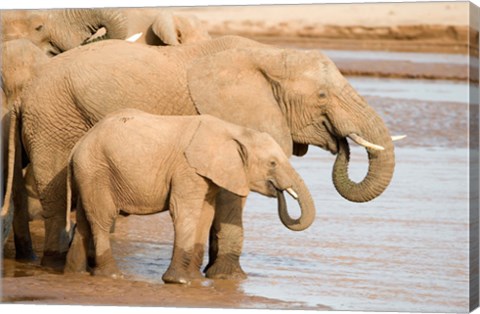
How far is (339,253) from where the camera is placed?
11.8 metres

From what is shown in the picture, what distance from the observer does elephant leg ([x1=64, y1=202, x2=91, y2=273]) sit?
10.8m

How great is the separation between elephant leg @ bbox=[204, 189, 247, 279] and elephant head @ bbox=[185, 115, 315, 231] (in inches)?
14.4

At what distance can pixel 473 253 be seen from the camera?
10.1m

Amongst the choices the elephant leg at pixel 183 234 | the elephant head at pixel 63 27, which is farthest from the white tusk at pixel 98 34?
the elephant leg at pixel 183 234

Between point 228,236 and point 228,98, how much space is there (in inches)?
26.8

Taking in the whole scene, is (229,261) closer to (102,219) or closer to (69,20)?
(102,219)

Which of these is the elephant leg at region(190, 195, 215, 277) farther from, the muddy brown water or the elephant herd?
the muddy brown water

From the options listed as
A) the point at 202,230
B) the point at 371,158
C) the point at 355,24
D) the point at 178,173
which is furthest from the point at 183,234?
the point at 355,24

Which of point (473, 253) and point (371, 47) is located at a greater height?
point (371, 47)

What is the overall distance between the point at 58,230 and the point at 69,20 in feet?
4.91

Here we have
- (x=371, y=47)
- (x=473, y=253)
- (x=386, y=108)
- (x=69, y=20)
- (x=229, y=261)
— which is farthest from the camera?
(x=386, y=108)

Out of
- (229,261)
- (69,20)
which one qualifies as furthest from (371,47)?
(229,261)

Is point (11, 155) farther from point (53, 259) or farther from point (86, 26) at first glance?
point (86, 26)

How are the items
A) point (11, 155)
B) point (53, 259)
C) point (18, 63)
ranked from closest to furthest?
point (11, 155)
point (53, 259)
point (18, 63)
